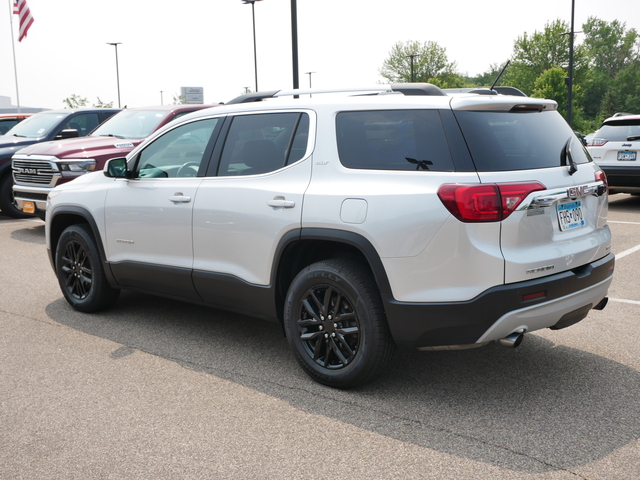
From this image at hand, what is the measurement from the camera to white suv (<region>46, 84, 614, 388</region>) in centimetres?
341

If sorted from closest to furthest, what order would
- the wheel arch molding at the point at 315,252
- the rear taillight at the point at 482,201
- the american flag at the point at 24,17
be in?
the rear taillight at the point at 482,201 < the wheel arch molding at the point at 315,252 < the american flag at the point at 24,17

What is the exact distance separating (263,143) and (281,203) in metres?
0.55


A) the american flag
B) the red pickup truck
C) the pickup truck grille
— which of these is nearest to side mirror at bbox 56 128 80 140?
the red pickup truck

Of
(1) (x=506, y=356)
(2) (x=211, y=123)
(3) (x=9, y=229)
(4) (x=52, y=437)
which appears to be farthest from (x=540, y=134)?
(3) (x=9, y=229)

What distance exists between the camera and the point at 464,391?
3900mm

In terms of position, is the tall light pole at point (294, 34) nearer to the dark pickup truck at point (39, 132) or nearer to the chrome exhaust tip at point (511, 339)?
the dark pickup truck at point (39, 132)

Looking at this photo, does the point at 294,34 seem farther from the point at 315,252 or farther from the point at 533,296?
the point at 533,296

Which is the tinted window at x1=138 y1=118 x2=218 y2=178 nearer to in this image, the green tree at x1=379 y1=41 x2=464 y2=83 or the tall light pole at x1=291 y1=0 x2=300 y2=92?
the tall light pole at x1=291 y1=0 x2=300 y2=92

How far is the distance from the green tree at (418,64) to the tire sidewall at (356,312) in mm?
80444

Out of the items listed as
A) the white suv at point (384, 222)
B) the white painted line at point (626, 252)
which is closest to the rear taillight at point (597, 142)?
the white painted line at point (626, 252)

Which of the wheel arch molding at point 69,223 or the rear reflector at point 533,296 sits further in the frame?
the wheel arch molding at point 69,223

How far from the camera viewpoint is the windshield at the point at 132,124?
35.5 feet

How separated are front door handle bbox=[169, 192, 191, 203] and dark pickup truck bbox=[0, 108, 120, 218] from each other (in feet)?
26.4

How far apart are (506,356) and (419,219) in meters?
1.57
